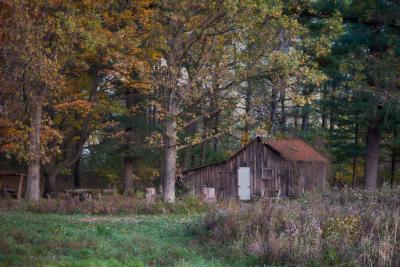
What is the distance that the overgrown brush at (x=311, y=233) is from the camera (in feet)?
31.7

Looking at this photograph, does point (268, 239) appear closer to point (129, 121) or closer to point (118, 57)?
point (118, 57)

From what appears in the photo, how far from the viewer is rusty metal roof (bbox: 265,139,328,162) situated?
35.5m

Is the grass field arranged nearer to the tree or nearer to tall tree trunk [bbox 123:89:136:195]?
the tree

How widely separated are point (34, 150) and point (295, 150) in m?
18.8

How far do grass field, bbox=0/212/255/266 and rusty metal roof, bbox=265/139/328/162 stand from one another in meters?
21.7

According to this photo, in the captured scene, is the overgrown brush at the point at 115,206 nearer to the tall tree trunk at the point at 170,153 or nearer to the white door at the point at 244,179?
the tall tree trunk at the point at 170,153

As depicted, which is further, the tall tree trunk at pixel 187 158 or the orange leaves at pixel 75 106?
the tall tree trunk at pixel 187 158

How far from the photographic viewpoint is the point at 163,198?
2233 centimetres

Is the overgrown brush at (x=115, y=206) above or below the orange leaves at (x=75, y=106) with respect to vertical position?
below

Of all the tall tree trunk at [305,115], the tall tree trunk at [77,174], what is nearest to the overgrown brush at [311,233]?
the tall tree trunk at [77,174]

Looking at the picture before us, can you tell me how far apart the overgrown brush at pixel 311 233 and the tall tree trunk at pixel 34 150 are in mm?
10197

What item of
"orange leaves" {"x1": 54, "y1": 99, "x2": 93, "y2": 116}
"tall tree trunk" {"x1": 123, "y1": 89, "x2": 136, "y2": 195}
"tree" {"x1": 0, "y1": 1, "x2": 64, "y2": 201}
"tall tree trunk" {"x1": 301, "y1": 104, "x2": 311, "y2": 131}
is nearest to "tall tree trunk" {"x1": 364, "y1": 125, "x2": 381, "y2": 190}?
"tall tree trunk" {"x1": 301, "y1": 104, "x2": 311, "y2": 131}

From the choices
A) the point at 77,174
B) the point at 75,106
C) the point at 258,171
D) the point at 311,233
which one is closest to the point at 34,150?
the point at 75,106

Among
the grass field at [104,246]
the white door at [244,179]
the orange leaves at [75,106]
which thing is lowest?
the grass field at [104,246]
